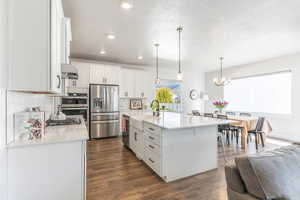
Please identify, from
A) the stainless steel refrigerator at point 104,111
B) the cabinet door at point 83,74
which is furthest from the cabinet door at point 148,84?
the cabinet door at point 83,74

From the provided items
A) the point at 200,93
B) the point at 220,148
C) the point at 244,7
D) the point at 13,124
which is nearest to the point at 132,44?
the point at 244,7

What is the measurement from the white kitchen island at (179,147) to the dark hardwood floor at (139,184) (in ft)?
0.45

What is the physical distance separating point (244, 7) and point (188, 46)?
1851 millimetres

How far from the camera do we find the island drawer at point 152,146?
2.41 m

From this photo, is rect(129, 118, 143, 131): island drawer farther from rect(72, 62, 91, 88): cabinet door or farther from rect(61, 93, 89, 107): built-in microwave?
rect(72, 62, 91, 88): cabinet door

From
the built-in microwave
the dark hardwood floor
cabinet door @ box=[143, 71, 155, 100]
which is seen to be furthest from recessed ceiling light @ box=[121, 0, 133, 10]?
cabinet door @ box=[143, 71, 155, 100]

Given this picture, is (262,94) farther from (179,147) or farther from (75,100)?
(75,100)

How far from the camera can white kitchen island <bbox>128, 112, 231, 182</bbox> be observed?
2.30 m

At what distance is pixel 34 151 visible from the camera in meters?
1.32

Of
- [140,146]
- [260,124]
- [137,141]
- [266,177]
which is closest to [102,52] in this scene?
[137,141]

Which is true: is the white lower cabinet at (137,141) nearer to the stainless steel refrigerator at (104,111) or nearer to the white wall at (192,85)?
the stainless steel refrigerator at (104,111)

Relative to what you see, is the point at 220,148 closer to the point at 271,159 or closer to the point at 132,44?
the point at 271,159

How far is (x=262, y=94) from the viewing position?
5691 mm

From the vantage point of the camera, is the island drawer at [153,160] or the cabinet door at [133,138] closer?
the island drawer at [153,160]
